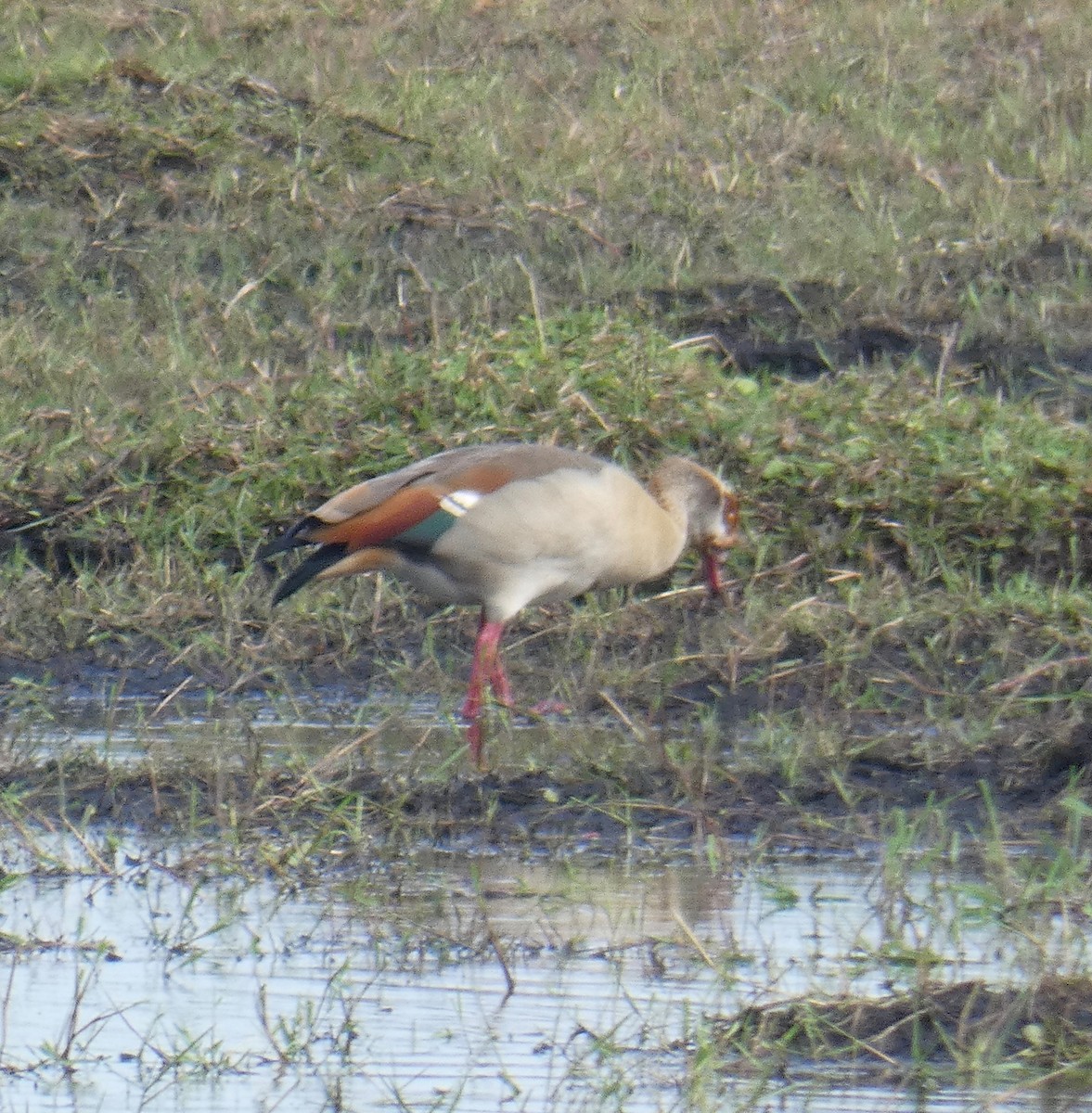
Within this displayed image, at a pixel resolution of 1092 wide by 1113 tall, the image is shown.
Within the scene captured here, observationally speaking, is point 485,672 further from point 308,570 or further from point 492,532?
point 308,570

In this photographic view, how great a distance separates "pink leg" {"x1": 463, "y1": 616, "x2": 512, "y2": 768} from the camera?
5.83 m

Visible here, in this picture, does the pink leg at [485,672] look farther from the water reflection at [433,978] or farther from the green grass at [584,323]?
the water reflection at [433,978]

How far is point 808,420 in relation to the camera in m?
7.21

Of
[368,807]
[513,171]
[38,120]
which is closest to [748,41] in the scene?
[513,171]

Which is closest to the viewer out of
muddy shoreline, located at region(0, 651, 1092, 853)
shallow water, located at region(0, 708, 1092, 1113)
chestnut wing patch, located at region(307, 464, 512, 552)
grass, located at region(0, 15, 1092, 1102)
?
shallow water, located at region(0, 708, 1092, 1113)

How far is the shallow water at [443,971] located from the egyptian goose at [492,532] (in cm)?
133

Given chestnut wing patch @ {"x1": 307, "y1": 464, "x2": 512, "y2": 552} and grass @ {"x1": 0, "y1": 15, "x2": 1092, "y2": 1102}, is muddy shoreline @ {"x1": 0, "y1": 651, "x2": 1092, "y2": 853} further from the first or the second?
chestnut wing patch @ {"x1": 307, "y1": 464, "x2": 512, "y2": 552}

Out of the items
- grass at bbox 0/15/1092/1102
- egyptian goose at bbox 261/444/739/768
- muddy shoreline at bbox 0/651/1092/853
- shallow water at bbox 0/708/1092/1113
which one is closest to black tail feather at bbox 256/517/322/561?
egyptian goose at bbox 261/444/739/768

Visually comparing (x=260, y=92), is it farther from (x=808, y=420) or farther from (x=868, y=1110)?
(x=868, y=1110)

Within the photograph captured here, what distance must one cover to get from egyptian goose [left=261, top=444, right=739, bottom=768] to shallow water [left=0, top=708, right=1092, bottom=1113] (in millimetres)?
1326

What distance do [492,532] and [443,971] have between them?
7.08 ft

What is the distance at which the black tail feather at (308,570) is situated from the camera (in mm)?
5926

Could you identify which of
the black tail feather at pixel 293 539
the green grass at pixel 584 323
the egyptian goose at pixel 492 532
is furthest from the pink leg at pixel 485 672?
the black tail feather at pixel 293 539

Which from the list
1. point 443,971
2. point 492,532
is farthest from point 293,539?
point 443,971
